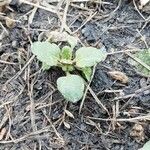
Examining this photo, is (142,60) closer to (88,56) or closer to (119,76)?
(119,76)

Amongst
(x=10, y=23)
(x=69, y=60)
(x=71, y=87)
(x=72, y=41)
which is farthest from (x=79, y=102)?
(x=10, y=23)

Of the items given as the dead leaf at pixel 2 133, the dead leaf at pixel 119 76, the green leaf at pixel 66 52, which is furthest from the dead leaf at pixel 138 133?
the dead leaf at pixel 2 133

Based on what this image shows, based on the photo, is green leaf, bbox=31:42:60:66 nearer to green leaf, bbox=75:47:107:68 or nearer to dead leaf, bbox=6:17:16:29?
green leaf, bbox=75:47:107:68

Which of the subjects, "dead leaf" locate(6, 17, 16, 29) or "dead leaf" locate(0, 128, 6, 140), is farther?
"dead leaf" locate(6, 17, 16, 29)

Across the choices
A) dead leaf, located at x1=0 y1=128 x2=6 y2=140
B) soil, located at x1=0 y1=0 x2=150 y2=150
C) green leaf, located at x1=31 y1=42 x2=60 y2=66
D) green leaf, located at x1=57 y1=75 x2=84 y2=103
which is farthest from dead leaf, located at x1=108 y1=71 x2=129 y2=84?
dead leaf, located at x1=0 y1=128 x2=6 y2=140

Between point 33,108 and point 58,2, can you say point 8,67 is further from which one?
point 58,2

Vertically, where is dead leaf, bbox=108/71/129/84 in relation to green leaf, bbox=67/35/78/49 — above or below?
below
